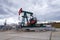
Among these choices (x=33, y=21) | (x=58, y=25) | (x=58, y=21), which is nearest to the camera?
(x=33, y=21)

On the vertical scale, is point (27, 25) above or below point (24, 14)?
below

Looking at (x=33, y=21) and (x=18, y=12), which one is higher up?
(x=18, y=12)

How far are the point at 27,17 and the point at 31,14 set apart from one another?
6.05 feet

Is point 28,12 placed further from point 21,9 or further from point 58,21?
point 58,21

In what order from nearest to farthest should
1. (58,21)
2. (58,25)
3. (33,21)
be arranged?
(33,21)
(58,25)
(58,21)

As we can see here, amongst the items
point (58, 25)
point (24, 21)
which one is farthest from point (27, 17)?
point (58, 25)

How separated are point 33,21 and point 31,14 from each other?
7.60 feet

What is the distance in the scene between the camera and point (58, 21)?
84.9 m

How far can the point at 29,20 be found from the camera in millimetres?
39031

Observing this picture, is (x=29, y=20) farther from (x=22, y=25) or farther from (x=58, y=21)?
(x=58, y=21)

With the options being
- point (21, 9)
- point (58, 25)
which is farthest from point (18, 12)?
point (58, 25)

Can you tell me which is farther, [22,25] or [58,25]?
[58,25]

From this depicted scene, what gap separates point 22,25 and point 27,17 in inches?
116

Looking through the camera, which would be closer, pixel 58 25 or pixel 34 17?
pixel 34 17
